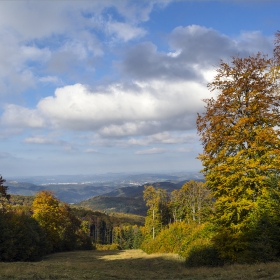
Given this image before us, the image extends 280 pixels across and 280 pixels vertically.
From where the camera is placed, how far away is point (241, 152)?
59.0 feet

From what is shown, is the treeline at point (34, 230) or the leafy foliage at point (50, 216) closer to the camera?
the treeline at point (34, 230)

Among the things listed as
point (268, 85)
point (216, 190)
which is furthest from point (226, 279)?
point (268, 85)

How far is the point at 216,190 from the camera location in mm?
19484

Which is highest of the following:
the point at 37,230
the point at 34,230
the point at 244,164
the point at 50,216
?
the point at 244,164

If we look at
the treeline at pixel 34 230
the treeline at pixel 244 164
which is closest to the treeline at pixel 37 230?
the treeline at pixel 34 230

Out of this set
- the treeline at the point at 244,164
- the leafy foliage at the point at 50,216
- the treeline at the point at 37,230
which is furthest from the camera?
the leafy foliage at the point at 50,216

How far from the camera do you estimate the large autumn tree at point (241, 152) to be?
17.7 meters

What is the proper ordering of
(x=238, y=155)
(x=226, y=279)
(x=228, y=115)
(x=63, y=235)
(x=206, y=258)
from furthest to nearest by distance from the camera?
1. (x=63, y=235)
2. (x=206, y=258)
3. (x=228, y=115)
4. (x=238, y=155)
5. (x=226, y=279)

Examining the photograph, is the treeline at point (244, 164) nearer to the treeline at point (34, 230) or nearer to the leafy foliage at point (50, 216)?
Result: the treeline at point (34, 230)

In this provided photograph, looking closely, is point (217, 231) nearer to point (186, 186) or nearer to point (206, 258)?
point (206, 258)

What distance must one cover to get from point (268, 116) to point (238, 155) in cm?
335

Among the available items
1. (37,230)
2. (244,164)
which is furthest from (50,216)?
(244,164)

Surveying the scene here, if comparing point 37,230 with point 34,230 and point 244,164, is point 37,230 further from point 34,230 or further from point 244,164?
point 244,164

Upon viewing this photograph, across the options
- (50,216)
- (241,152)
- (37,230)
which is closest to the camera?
(241,152)
